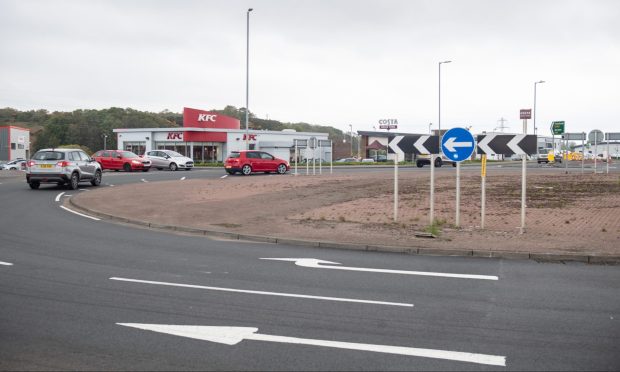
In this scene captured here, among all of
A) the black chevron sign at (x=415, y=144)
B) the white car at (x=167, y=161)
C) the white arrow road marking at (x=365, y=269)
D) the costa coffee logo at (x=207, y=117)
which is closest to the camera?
the white arrow road marking at (x=365, y=269)

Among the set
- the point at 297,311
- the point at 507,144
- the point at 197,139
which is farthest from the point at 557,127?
the point at 197,139

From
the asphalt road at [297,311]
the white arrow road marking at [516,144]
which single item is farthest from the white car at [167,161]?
the white arrow road marking at [516,144]

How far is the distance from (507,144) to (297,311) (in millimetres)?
7764

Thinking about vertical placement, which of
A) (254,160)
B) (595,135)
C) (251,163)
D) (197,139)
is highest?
(197,139)

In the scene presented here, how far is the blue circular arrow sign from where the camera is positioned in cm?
1167

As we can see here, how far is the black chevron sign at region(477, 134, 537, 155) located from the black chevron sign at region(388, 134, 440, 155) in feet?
3.41

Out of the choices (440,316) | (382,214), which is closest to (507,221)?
(382,214)

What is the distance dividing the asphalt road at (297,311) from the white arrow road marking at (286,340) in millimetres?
18

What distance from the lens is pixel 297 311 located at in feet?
19.4

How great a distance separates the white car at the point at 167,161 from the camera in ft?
140

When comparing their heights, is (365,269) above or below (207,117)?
below

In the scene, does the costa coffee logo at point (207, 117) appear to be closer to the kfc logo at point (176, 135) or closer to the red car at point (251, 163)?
the kfc logo at point (176, 135)

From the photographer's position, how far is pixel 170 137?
210 ft

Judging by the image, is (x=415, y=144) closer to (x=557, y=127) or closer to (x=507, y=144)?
(x=507, y=144)
